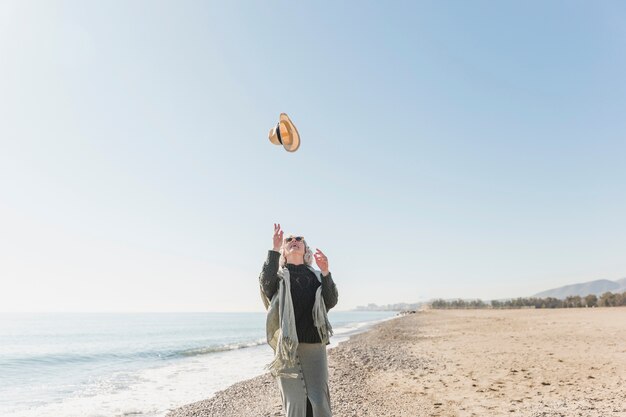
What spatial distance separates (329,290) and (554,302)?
79.5 meters

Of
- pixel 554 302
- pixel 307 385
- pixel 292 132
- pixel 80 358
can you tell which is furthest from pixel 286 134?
pixel 554 302

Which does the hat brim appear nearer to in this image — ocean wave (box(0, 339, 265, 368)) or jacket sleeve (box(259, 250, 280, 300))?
jacket sleeve (box(259, 250, 280, 300))

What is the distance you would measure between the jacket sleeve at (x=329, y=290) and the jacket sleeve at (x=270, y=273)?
50 centimetres

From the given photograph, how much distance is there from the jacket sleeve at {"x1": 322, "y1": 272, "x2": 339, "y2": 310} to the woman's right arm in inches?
19.3

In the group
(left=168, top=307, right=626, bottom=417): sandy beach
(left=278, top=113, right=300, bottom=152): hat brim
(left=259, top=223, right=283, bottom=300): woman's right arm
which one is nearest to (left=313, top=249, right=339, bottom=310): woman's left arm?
(left=259, top=223, right=283, bottom=300): woman's right arm

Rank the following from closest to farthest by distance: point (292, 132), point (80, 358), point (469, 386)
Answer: point (292, 132) < point (469, 386) < point (80, 358)

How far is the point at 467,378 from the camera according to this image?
411 inches

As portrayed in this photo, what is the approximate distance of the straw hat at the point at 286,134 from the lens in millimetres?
5172

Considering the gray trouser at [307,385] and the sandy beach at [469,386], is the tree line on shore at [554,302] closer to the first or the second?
the sandy beach at [469,386]

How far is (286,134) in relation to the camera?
521cm

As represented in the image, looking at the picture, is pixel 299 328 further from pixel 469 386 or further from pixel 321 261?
pixel 469 386

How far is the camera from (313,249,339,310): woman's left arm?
442cm

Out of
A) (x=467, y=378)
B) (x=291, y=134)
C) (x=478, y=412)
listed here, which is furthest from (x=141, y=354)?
(x=291, y=134)

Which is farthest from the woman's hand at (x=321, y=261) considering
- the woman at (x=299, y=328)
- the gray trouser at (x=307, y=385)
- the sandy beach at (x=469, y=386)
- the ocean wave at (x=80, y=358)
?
the ocean wave at (x=80, y=358)
